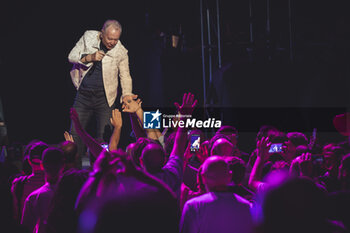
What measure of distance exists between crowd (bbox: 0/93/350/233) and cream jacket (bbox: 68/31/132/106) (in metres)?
3.55

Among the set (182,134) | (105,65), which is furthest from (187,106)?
(105,65)

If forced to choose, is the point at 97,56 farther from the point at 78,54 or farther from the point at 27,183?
the point at 27,183

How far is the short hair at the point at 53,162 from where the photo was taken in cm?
238

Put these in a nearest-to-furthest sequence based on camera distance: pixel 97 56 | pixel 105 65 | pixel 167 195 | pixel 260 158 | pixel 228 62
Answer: pixel 167 195, pixel 260 158, pixel 97 56, pixel 105 65, pixel 228 62

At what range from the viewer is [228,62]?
749 cm

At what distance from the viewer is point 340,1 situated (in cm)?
801

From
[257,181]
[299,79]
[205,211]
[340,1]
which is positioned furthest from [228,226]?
[340,1]

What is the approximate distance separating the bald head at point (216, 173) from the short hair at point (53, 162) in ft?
2.73

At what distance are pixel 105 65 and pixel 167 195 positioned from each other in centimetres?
516

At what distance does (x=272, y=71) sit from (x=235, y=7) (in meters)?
1.51

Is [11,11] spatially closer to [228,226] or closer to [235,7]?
[235,7]

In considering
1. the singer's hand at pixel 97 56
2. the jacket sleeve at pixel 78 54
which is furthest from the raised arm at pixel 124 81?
the singer's hand at pixel 97 56

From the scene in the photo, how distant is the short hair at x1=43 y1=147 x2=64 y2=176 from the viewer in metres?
2.38

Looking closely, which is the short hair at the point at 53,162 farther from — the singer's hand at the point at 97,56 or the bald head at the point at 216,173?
the singer's hand at the point at 97,56
